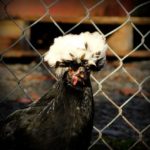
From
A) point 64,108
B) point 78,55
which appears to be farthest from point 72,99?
point 78,55

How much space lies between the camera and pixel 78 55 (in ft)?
7.16

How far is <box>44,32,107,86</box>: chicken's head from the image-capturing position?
2.18 metres

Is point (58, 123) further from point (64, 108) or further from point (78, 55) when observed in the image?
point (78, 55)

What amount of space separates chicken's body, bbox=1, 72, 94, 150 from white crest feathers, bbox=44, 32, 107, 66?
133 mm

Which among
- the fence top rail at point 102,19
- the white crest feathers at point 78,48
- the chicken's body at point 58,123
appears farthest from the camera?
the fence top rail at point 102,19

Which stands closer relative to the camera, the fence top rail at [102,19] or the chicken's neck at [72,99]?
the chicken's neck at [72,99]

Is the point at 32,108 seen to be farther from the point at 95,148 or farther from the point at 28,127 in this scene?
the point at 95,148

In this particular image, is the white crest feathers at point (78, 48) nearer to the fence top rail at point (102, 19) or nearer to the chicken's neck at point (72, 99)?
the chicken's neck at point (72, 99)

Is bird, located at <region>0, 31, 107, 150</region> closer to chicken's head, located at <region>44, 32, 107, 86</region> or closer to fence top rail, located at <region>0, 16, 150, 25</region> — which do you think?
chicken's head, located at <region>44, 32, 107, 86</region>

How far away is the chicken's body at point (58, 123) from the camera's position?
7.48 ft

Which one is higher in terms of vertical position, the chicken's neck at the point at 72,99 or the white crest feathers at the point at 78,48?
the white crest feathers at the point at 78,48

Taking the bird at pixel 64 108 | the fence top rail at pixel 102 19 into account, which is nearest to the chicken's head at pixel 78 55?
the bird at pixel 64 108

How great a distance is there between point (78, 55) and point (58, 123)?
320mm

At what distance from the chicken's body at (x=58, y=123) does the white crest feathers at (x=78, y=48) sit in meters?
0.13
